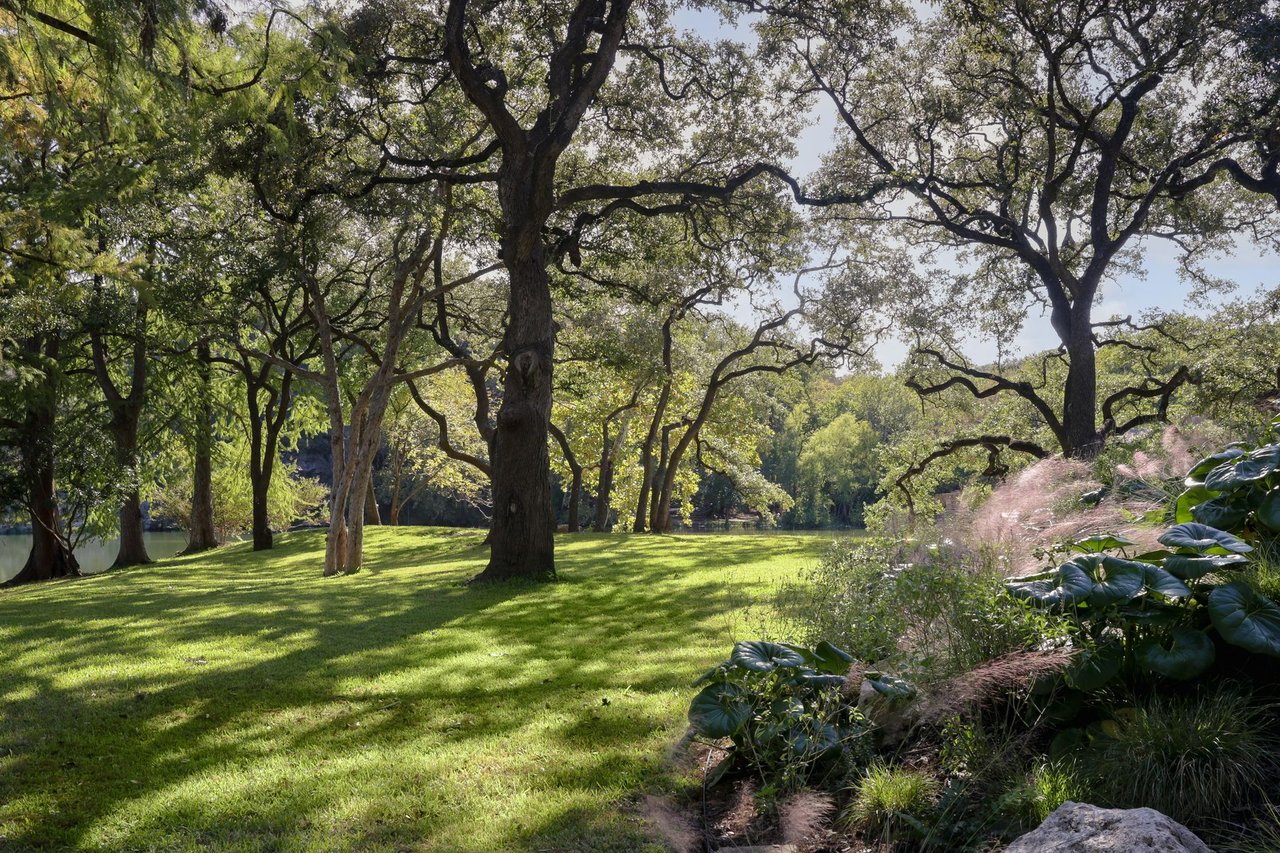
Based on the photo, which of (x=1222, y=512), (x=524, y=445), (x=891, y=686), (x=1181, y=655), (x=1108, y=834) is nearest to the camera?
(x=1108, y=834)

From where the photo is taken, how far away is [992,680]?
3748 mm

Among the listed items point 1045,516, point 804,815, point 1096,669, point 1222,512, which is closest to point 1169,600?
point 1096,669

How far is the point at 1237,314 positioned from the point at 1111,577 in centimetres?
1965

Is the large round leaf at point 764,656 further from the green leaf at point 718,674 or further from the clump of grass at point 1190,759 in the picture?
the clump of grass at point 1190,759

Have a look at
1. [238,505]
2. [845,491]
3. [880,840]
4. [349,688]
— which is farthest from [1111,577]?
[845,491]


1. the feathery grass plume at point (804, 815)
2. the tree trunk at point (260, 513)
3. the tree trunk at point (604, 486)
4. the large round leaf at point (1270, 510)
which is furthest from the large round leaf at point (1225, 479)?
the tree trunk at point (604, 486)

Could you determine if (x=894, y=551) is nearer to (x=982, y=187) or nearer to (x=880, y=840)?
(x=880, y=840)

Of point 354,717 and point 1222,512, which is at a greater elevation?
point 1222,512

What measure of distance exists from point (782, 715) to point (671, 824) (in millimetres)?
756

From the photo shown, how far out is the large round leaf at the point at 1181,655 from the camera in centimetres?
344

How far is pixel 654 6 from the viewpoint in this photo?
14.0m

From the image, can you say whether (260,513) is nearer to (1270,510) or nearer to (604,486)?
(604,486)

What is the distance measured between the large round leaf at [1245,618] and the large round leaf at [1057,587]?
486 millimetres

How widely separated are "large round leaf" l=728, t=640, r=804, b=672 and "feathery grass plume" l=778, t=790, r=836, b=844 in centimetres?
63
